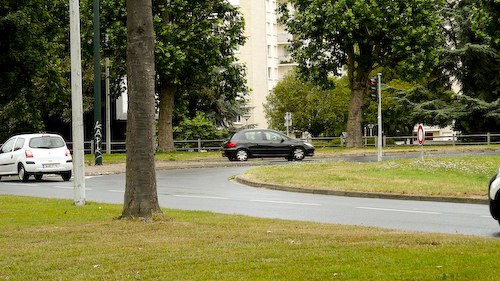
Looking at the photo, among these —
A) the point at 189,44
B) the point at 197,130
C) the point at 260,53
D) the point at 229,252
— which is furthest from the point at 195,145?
the point at 229,252

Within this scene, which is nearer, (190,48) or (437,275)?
(437,275)

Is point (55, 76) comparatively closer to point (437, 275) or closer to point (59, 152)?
point (59, 152)

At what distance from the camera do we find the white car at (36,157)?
2273 centimetres

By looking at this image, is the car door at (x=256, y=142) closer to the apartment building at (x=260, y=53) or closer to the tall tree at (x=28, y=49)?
the tall tree at (x=28, y=49)

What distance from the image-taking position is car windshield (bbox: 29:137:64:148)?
23.1m

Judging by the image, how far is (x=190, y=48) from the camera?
116ft

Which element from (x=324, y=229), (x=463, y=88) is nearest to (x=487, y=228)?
(x=324, y=229)

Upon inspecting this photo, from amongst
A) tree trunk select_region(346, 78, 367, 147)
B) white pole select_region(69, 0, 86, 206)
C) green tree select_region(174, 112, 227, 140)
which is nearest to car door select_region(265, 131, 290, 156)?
tree trunk select_region(346, 78, 367, 147)

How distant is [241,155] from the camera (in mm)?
32969

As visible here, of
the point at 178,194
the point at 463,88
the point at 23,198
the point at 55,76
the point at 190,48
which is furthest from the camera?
the point at 463,88

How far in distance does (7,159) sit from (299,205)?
13.4 meters

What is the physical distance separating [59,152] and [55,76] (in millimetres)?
8806

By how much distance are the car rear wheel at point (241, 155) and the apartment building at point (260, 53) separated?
44.0m

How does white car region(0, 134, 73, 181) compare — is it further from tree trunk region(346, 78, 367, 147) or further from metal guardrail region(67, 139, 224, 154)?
tree trunk region(346, 78, 367, 147)
